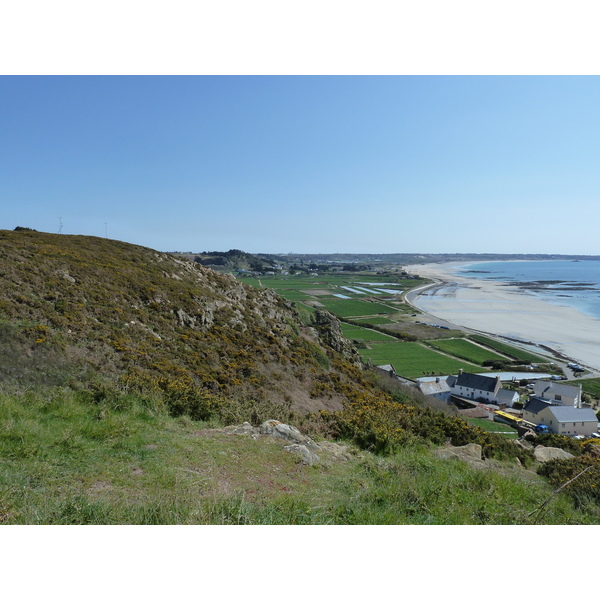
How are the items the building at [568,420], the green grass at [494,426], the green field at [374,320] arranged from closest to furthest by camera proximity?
the green grass at [494,426], the building at [568,420], the green field at [374,320]

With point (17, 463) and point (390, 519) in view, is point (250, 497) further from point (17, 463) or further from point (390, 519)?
point (17, 463)

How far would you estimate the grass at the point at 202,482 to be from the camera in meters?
4.25

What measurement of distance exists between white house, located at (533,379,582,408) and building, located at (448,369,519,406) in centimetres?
225

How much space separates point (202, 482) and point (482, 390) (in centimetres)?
3643

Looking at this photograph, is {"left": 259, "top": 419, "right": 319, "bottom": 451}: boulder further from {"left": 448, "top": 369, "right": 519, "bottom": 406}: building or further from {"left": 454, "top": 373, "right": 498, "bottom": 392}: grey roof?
{"left": 454, "top": 373, "right": 498, "bottom": 392}: grey roof

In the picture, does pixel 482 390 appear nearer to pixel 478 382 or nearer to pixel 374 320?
pixel 478 382

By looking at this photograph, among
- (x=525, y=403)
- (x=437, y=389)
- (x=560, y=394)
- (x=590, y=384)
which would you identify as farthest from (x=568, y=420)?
(x=590, y=384)

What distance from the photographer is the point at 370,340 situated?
5662 cm

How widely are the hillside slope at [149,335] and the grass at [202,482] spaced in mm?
2590

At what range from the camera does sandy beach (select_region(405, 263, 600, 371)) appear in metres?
51.8

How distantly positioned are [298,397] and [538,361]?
139 feet

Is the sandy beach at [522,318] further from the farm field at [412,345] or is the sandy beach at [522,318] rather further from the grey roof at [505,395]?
the grey roof at [505,395]

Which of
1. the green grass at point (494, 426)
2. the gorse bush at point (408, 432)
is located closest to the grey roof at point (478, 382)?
the green grass at point (494, 426)

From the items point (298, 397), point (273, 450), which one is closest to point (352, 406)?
point (298, 397)
